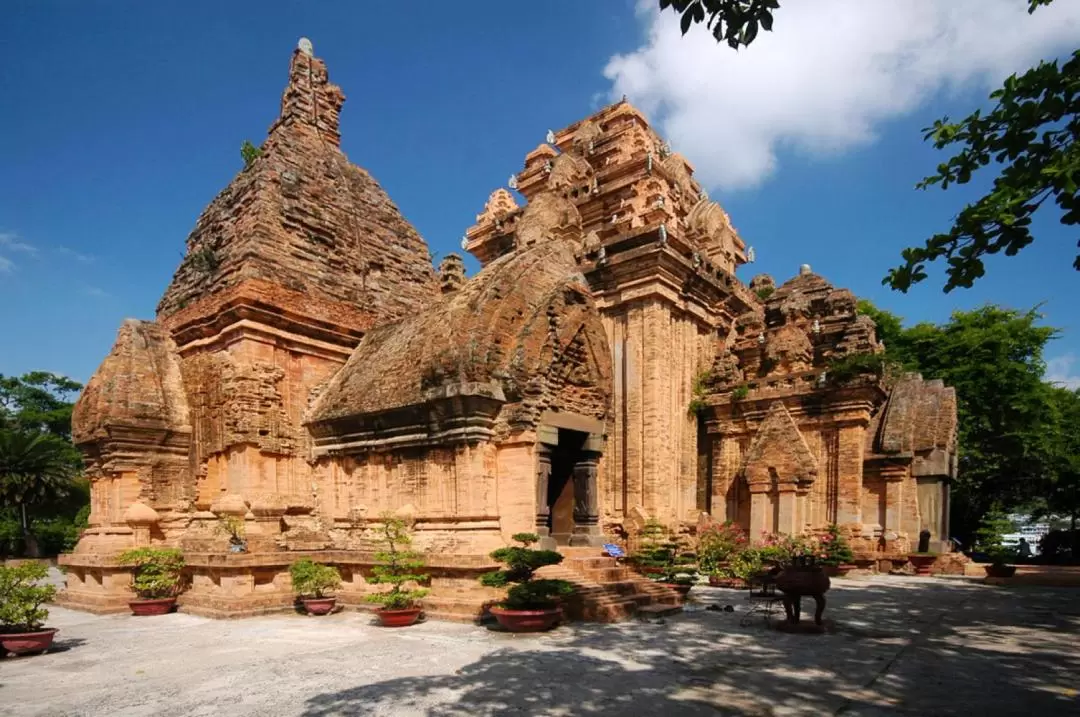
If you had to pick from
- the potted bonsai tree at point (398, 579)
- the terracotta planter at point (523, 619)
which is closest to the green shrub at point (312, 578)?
the potted bonsai tree at point (398, 579)

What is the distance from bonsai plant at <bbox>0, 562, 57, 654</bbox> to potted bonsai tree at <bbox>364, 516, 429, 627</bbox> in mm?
4041

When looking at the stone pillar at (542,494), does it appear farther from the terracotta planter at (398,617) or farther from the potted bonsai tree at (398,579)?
the terracotta planter at (398,617)

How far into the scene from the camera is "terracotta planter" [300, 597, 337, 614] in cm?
1084

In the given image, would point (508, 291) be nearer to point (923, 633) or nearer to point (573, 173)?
point (923, 633)

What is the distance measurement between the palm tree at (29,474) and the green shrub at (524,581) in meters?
27.0

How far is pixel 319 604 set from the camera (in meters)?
10.8

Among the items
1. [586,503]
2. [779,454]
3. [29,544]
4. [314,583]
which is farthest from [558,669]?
[29,544]

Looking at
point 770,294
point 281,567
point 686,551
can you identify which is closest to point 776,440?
point 686,551

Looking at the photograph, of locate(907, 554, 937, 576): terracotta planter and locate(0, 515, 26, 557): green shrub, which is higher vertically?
locate(907, 554, 937, 576): terracotta planter

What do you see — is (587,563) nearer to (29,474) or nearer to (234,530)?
(234,530)

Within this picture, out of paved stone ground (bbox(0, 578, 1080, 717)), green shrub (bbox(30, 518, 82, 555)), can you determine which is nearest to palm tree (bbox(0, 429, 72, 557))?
green shrub (bbox(30, 518, 82, 555))

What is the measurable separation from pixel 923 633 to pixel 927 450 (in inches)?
387

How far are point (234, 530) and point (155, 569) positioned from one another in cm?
166

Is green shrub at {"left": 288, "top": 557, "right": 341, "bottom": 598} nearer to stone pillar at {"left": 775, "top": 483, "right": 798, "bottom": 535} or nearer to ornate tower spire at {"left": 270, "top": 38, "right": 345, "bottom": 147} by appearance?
ornate tower spire at {"left": 270, "top": 38, "right": 345, "bottom": 147}
